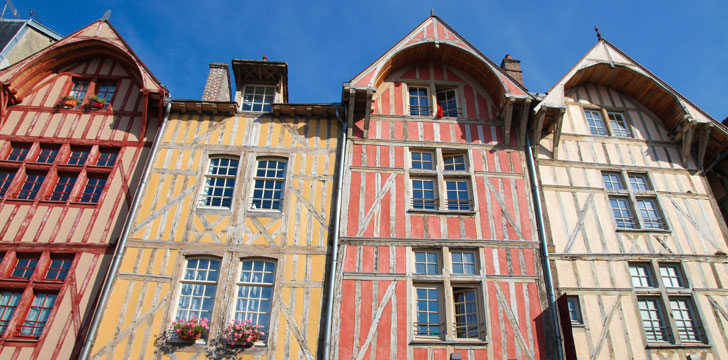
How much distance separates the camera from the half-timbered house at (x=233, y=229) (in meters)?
9.48

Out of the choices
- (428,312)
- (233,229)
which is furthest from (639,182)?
(233,229)

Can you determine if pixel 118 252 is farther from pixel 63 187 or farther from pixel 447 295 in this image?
pixel 447 295

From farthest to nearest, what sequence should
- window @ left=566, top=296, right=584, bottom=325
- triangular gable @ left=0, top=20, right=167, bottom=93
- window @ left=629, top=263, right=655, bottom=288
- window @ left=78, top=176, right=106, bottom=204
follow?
1. triangular gable @ left=0, top=20, right=167, bottom=93
2. window @ left=78, top=176, right=106, bottom=204
3. window @ left=629, top=263, right=655, bottom=288
4. window @ left=566, top=296, right=584, bottom=325

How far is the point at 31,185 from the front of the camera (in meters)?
11.3

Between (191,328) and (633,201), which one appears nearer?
(191,328)

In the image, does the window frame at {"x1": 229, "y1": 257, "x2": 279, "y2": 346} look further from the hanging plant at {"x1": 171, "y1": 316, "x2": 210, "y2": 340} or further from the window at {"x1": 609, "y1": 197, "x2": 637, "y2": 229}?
the window at {"x1": 609, "y1": 197, "x2": 637, "y2": 229}

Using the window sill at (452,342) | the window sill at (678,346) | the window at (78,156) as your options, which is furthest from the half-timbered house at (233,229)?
the window sill at (678,346)

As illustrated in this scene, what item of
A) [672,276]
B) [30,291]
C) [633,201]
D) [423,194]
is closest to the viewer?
[30,291]

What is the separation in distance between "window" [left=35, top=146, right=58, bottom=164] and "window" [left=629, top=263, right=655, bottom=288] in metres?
12.7

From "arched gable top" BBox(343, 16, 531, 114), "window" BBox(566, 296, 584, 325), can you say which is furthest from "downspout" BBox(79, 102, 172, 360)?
"window" BBox(566, 296, 584, 325)

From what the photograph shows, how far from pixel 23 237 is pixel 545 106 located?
37.3ft

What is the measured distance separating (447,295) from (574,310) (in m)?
2.50

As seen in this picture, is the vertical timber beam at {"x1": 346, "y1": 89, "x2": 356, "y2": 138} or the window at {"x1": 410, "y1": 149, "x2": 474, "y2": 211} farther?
the vertical timber beam at {"x1": 346, "y1": 89, "x2": 356, "y2": 138}

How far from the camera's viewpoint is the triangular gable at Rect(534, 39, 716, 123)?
39.6ft
